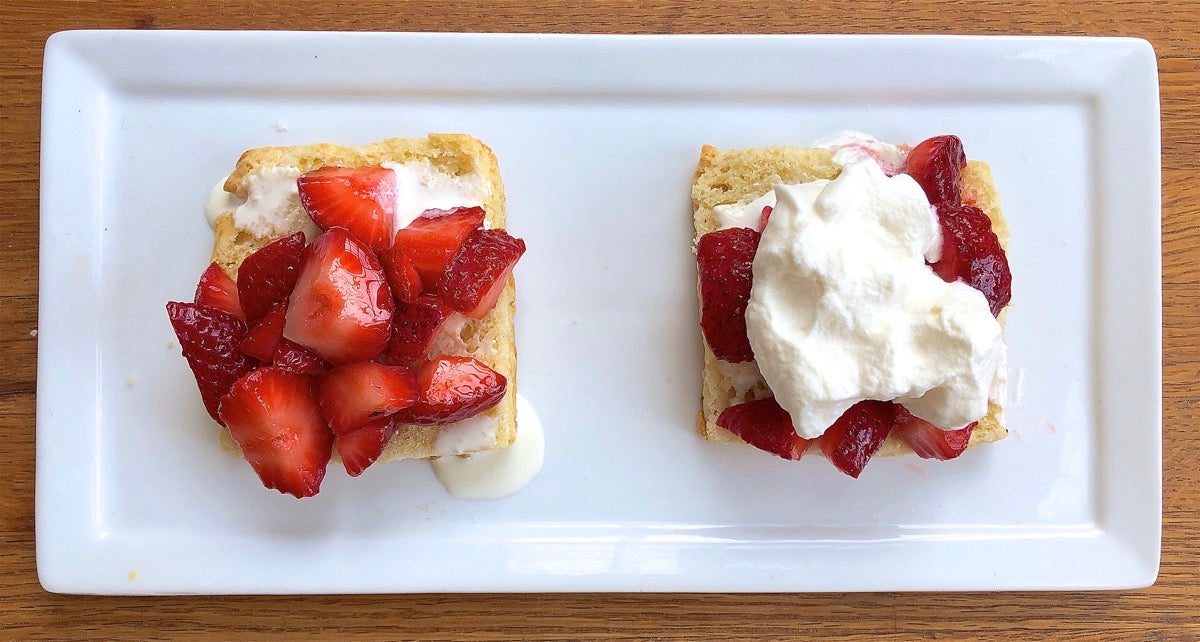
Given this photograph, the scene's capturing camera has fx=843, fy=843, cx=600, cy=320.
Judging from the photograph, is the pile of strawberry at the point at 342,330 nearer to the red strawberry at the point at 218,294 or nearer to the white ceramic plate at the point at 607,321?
the red strawberry at the point at 218,294

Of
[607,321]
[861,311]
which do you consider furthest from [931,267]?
[607,321]

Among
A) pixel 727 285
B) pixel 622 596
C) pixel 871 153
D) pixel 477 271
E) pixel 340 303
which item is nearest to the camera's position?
pixel 340 303

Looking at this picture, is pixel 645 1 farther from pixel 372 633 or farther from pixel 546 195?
pixel 372 633

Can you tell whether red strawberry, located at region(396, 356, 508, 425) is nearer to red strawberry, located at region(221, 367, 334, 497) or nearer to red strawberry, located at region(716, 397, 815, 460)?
red strawberry, located at region(221, 367, 334, 497)

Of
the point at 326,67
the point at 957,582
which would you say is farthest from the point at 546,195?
the point at 957,582

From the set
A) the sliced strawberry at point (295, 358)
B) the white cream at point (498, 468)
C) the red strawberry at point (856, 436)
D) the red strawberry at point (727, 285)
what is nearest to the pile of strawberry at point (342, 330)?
the sliced strawberry at point (295, 358)

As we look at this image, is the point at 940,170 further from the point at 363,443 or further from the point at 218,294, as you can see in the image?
the point at 218,294
